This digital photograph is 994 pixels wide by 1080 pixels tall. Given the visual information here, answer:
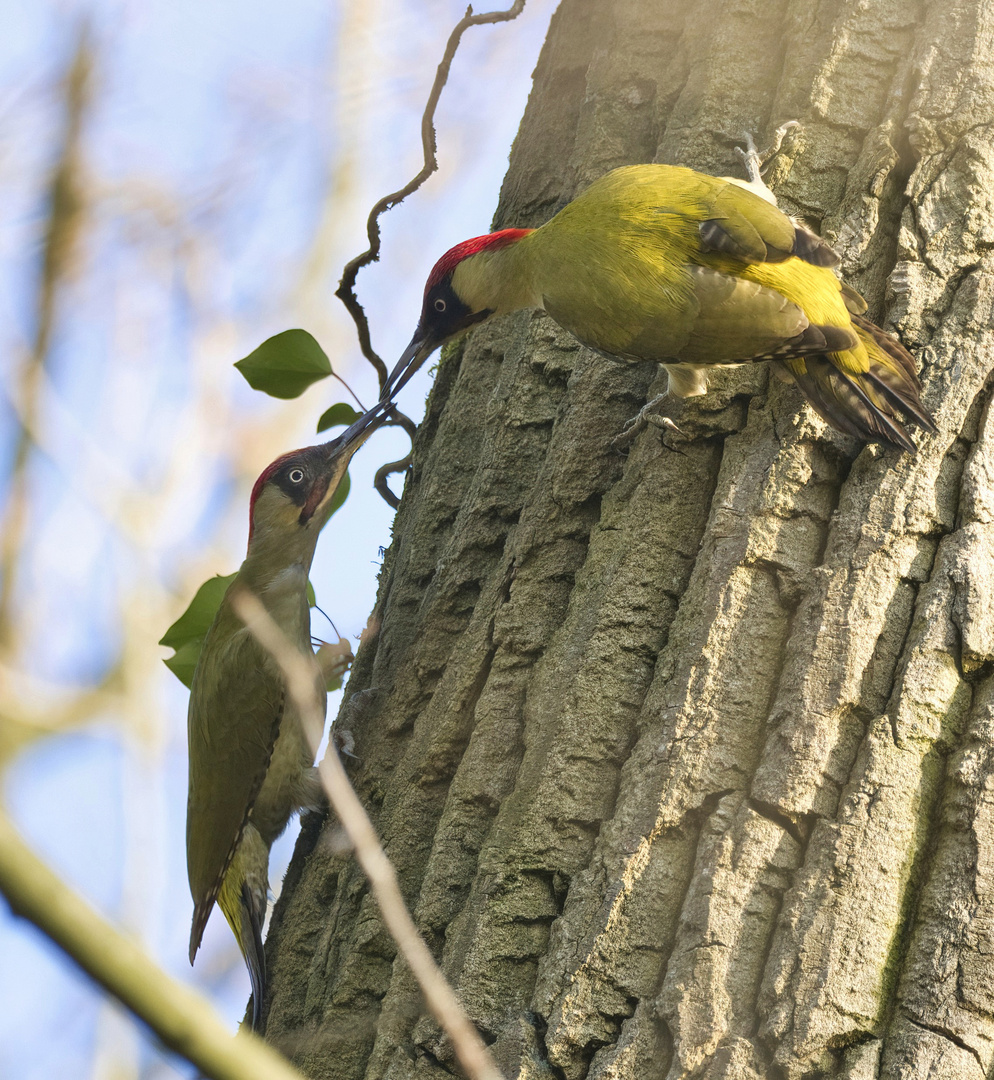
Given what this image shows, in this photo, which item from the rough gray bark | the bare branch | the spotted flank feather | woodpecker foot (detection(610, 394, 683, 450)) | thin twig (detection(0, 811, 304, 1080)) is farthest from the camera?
the spotted flank feather

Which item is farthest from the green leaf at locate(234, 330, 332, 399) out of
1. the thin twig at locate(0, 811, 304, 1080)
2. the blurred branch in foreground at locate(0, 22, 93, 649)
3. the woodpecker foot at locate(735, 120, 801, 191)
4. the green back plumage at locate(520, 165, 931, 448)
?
the thin twig at locate(0, 811, 304, 1080)

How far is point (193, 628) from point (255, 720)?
15.8 inches

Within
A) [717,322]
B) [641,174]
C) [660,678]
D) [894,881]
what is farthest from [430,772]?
[641,174]

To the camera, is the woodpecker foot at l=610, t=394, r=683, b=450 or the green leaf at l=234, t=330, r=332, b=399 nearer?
the woodpecker foot at l=610, t=394, r=683, b=450

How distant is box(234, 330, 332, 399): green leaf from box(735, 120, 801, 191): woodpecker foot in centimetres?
141

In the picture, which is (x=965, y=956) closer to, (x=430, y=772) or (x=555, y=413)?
(x=430, y=772)

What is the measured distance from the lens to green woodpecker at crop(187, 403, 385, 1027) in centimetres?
374

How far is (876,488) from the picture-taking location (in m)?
2.13

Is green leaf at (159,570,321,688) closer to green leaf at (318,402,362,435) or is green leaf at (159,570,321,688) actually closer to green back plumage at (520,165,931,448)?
green leaf at (318,402,362,435)

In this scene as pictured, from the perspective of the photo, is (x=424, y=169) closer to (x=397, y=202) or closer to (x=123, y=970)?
(x=397, y=202)

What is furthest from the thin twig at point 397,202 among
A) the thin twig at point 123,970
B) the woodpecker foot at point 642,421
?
the thin twig at point 123,970

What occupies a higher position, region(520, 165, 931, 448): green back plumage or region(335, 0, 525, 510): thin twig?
region(335, 0, 525, 510): thin twig

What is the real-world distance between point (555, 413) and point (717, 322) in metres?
0.49

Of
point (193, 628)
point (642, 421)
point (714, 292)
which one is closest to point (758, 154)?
point (714, 292)
